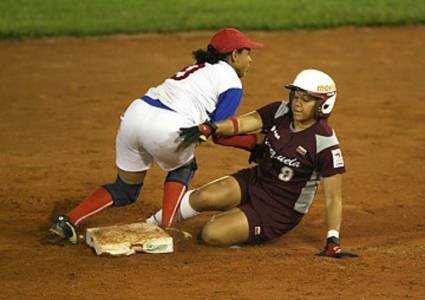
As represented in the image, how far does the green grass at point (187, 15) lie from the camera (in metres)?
16.1

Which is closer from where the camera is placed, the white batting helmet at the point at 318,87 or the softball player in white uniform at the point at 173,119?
the white batting helmet at the point at 318,87

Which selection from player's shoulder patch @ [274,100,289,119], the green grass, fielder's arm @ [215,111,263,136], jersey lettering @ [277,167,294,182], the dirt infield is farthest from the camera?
the green grass

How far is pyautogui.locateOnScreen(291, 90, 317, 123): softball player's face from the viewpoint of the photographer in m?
7.77

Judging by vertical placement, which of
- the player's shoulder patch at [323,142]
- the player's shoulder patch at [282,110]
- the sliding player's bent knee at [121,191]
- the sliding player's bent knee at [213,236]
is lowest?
the sliding player's bent knee at [213,236]

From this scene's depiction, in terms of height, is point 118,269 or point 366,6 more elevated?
point 366,6

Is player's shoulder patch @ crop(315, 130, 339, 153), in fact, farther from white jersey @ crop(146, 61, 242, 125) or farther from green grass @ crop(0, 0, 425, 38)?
green grass @ crop(0, 0, 425, 38)

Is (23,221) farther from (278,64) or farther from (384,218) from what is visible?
(278,64)

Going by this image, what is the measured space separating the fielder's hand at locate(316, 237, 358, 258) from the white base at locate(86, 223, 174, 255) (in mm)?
1072

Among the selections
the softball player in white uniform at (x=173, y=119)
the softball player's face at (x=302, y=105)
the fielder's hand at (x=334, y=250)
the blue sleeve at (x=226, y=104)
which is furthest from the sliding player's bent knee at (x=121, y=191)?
the fielder's hand at (x=334, y=250)

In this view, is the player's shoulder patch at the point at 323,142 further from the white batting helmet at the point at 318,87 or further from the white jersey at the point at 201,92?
the white jersey at the point at 201,92

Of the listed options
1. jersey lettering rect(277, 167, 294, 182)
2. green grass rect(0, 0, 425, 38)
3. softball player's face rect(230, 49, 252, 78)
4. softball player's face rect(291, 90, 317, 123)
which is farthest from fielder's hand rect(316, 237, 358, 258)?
green grass rect(0, 0, 425, 38)

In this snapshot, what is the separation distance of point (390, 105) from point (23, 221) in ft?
17.9

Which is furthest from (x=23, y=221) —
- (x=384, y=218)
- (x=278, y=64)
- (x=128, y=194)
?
(x=278, y=64)

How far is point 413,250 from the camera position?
7734 mm
